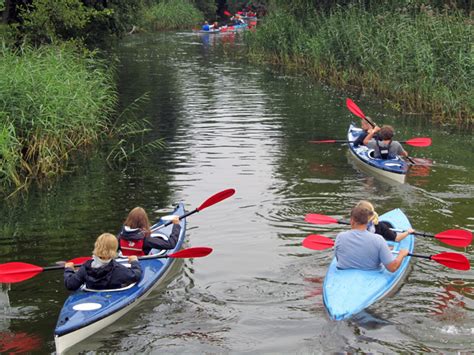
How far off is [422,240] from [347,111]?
32.2 ft

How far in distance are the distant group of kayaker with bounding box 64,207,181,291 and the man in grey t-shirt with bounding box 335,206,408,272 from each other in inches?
85.2

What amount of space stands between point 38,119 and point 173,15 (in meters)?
38.3

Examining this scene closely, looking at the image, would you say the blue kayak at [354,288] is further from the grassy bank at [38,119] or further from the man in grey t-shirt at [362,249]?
the grassy bank at [38,119]

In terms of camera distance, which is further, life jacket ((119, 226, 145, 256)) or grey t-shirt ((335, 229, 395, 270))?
life jacket ((119, 226, 145, 256))

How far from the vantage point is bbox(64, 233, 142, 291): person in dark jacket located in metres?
6.94

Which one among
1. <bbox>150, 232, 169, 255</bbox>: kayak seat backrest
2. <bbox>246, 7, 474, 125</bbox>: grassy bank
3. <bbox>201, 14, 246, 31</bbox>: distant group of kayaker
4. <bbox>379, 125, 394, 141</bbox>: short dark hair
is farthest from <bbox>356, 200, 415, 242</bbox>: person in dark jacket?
<bbox>201, 14, 246, 31</bbox>: distant group of kayaker

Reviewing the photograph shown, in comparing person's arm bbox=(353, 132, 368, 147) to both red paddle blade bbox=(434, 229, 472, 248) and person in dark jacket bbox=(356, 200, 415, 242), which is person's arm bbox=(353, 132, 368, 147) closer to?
person in dark jacket bbox=(356, 200, 415, 242)

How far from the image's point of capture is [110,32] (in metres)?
21.9

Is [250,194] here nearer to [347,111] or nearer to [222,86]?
[347,111]

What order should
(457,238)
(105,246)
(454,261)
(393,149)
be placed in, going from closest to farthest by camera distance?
(105,246) < (454,261) < (457,238) < (393,149)

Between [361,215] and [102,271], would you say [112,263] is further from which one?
[361,215]

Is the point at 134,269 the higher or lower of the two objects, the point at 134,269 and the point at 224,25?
the lower

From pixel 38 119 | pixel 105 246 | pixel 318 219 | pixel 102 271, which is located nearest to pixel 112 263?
pixel 102 271

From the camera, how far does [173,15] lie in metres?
49.3
